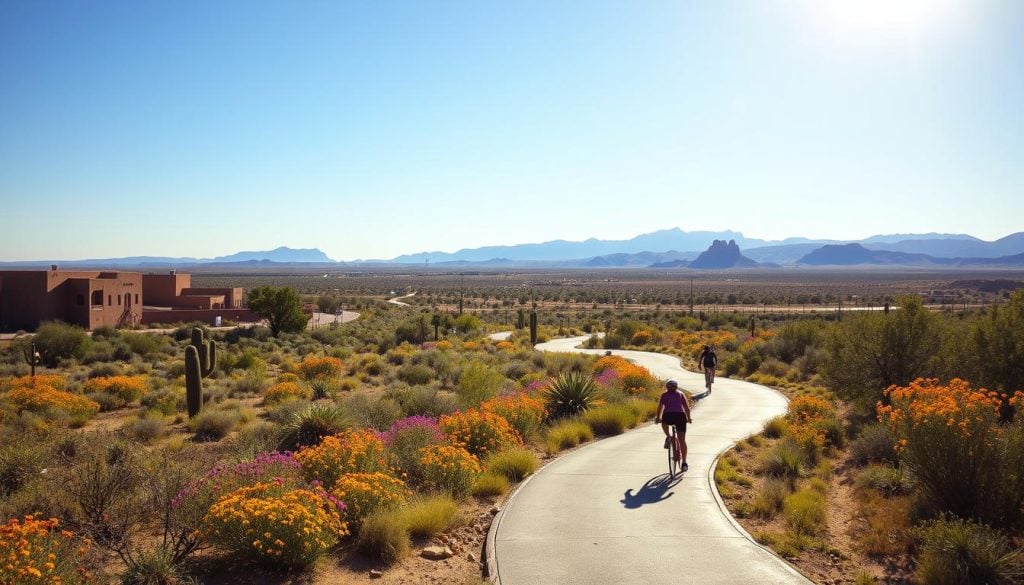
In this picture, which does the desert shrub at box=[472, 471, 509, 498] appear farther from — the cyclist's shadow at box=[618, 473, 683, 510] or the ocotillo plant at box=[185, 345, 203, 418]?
the ocotillo plant at box=[185, 345, 203, 418]

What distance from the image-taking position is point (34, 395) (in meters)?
19.5

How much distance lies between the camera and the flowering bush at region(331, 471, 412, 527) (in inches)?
382

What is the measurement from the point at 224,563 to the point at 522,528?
3.88 meters

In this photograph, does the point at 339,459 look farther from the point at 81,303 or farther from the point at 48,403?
the point at 81,303

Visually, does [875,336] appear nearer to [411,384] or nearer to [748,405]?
[748,405]

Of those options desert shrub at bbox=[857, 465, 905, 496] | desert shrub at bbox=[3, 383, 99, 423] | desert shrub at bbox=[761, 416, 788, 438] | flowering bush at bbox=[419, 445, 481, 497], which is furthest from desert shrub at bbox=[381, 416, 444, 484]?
desert shrub at bbox=[3, 383, 99, 423]

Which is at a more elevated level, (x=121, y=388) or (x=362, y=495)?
(x=362, y=495)

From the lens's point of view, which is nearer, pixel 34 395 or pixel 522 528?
pixel 522 528

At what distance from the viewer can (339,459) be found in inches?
436

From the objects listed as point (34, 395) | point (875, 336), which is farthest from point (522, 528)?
point (34, 395)

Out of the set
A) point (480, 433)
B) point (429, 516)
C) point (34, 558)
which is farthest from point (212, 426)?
point (34, 558)

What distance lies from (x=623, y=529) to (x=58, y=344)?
33.0 metres

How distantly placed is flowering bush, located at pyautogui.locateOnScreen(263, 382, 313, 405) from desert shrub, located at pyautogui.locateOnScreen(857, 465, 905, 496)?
16.8 metres

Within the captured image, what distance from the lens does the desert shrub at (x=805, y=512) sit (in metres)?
9.88
